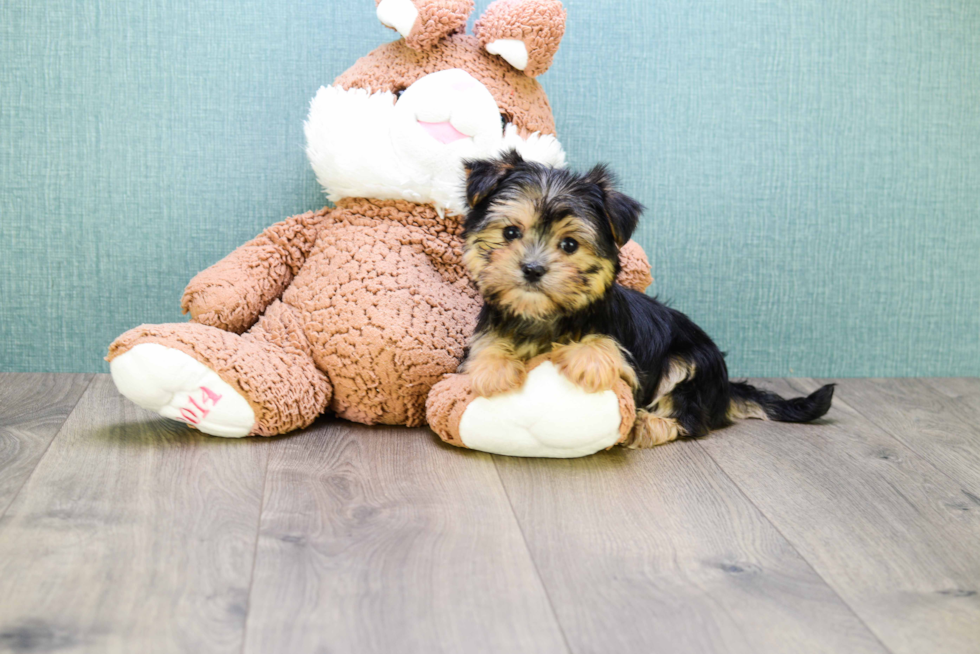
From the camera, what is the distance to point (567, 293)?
202cm

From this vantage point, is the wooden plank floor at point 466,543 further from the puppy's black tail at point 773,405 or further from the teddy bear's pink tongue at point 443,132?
the teddy bear's pink tongue at point 443,132

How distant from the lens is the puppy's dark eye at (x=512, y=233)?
2.04 m

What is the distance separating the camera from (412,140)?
2.41 meters

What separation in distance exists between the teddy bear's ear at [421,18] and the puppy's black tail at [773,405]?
54.6 inches

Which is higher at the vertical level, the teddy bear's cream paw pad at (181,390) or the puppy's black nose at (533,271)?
the puppy's black nose at (533,271)

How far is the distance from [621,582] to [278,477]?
0.87m

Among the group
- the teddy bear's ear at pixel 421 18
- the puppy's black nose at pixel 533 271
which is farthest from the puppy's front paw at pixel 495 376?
the teddy bear's ear at pixel 421 18

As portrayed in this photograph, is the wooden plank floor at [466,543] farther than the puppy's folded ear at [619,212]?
No

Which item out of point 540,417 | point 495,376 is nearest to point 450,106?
point 495,376

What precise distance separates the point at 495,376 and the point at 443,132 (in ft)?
2.40

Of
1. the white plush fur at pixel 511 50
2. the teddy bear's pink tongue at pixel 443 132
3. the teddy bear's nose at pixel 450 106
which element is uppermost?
the white plush fur at pixel 511 50

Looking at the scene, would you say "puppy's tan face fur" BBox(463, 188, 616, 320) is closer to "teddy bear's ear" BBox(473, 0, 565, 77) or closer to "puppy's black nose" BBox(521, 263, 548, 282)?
"puppy's black nose" BBox(521, 263, 548, 282)

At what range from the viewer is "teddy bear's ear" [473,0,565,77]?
243 cm

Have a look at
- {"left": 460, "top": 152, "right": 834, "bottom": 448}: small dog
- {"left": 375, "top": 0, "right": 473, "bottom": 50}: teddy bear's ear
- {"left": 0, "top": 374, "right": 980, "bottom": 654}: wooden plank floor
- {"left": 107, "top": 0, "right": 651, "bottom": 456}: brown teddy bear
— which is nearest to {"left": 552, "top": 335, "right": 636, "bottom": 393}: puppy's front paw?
{"left": 460, "top": 152, "right": 834, "bottom": 448}: small dog
